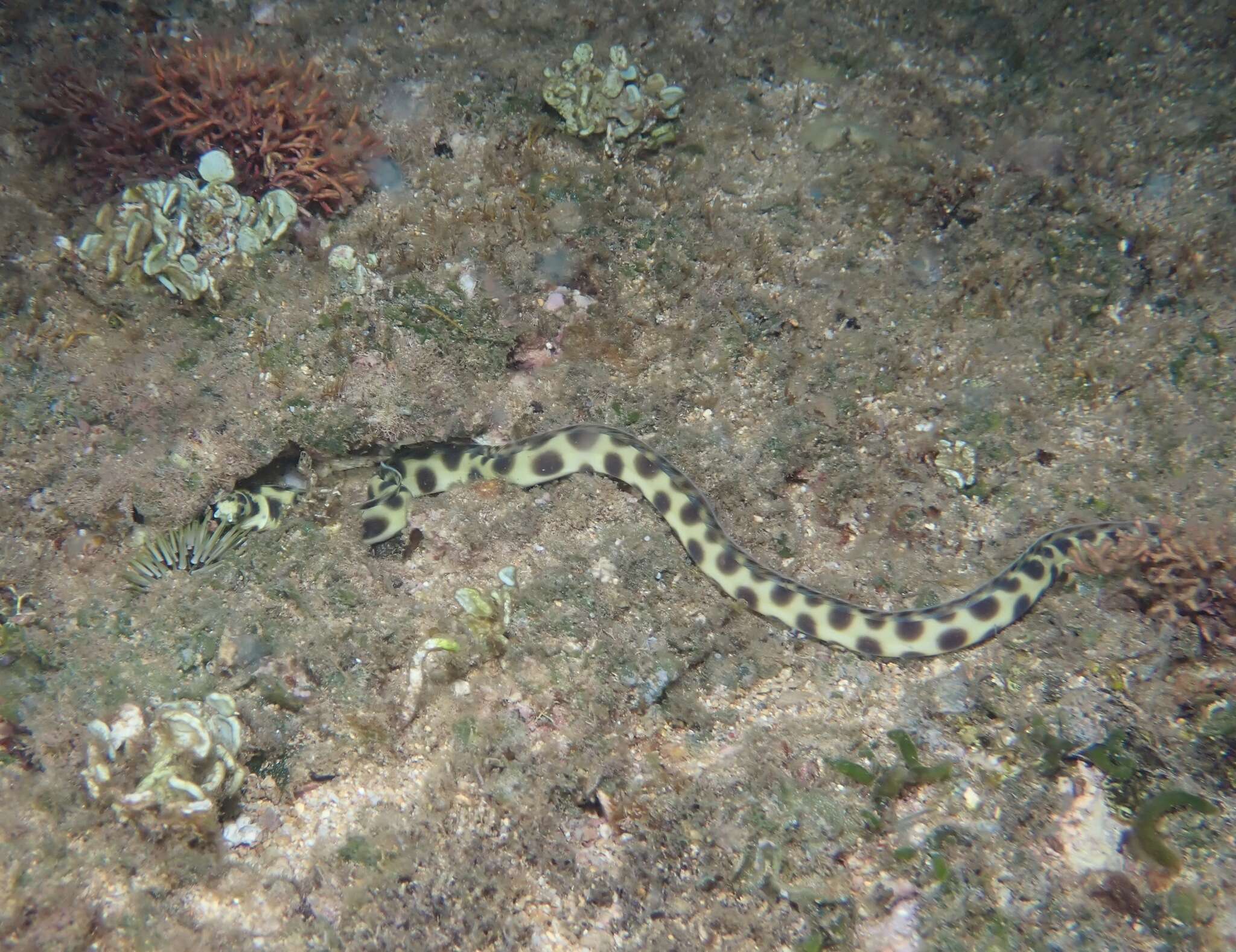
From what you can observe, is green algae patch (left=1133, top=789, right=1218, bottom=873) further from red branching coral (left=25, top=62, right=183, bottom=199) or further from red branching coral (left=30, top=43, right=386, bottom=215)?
red branching coral (left=25, top=62, right=183, bottom=199)

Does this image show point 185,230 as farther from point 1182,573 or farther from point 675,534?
point 1182,573

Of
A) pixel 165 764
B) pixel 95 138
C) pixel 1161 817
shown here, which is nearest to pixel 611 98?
pixel 95 138

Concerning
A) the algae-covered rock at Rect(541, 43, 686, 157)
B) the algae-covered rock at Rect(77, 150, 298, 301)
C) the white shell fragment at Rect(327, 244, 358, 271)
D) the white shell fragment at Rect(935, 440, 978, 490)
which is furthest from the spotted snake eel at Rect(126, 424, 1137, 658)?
the algae-covered rock at Rect(541, 43, 686, 157)

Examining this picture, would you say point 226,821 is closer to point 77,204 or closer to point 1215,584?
point 77,204

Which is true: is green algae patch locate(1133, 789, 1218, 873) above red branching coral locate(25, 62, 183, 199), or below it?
above

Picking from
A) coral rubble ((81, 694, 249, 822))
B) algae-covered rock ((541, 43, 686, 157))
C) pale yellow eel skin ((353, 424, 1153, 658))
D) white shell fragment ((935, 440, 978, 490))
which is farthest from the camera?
algae-covered rock ((541, 43, 686, 157))

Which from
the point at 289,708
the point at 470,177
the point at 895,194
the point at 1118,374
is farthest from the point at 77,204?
the point at 1118,374

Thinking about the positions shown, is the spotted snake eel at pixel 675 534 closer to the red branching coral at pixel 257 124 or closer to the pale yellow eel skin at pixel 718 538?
the pale yellow eel skin at pixel 718 538
